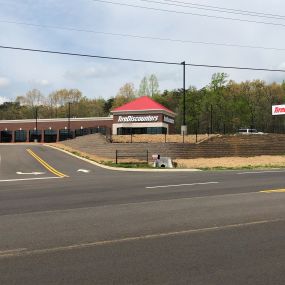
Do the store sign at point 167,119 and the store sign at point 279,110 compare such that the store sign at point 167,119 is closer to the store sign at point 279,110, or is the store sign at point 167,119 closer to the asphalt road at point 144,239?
the store sign at point 279,110

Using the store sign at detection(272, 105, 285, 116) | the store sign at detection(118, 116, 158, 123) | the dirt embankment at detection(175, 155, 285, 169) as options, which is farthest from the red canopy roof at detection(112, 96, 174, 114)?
the dirt embankment at detection(175, 155, 285, 169)

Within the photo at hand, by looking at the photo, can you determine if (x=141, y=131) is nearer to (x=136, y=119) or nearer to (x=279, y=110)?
(x=136, y=119)

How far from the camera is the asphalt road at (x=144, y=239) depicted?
587 centimetres

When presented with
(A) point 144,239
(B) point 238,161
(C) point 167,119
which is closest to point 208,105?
(C) point 167,119

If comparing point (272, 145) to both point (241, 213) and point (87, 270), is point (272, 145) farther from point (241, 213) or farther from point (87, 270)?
point (87, 270)

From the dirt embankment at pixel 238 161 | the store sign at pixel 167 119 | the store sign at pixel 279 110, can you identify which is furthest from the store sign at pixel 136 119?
the dirt embankment at pixel 238 161

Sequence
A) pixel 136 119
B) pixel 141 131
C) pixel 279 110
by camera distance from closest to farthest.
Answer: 1. pixel 279 110
2. pixel 136 119
3. pixel 141 131

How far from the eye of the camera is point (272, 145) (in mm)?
46812

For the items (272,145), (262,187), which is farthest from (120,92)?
(262,187)

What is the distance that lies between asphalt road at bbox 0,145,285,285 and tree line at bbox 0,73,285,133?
46.6 meters

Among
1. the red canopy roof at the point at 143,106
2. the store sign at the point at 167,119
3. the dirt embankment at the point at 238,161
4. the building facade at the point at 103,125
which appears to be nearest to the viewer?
the dirt embankment at the point at 238,161

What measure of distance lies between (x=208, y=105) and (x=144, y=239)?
252ft

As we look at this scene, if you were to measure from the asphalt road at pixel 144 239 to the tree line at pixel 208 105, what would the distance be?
46624 millimetres

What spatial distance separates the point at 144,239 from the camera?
7969 millimetres
